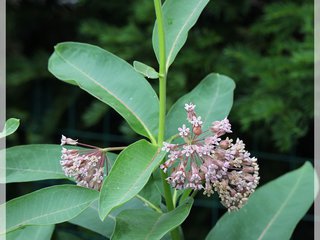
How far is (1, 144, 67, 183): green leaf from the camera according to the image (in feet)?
3.50

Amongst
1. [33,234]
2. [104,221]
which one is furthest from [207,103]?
[33,234]

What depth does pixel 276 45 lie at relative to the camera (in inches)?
83.4

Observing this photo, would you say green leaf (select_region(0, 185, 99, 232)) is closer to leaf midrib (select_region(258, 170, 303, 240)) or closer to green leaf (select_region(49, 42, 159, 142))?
green leaf (select_region(49, 42, 159, 142))

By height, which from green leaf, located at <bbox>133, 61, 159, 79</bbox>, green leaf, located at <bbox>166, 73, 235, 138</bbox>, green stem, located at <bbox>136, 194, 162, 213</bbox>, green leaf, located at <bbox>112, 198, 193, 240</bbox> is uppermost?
green leaf, located at <bbox>133, 61, 159, 79</bbox>

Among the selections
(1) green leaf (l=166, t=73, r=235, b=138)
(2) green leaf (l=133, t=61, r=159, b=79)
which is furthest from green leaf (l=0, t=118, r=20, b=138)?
(1) green leaf (l=166, t=73, r=235, b=138)

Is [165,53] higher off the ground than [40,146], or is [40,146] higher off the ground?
[165,53]

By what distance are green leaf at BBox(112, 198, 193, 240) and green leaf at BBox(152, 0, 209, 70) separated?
0.84 ft

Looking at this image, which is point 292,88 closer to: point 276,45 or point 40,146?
point 276,45

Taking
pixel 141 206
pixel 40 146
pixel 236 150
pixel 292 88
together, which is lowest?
pixel 292 88

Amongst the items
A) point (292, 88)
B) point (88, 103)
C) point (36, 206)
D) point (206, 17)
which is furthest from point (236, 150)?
point (88, 103)

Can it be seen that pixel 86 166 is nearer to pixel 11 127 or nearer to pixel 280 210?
pixel 11 127

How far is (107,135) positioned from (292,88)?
854 millimetres

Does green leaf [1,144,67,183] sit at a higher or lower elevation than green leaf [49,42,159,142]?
lower

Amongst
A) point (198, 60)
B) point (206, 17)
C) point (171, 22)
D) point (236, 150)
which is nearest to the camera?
point (236, 150)
